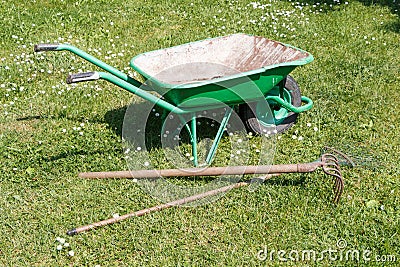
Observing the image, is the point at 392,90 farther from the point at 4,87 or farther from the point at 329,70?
the point at 4,87

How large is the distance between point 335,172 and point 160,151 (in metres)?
1.46

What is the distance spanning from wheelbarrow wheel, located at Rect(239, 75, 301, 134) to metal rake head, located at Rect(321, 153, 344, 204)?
749 mm

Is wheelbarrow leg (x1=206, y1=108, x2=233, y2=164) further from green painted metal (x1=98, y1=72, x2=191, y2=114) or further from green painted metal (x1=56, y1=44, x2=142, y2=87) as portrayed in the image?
green painted metal (x1=56, y1=44, x2=142, y2=87)

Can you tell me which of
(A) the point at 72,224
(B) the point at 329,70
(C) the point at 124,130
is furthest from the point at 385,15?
(A) the point at 72,224

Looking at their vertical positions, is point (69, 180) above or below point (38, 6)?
below

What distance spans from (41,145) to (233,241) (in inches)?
75.5

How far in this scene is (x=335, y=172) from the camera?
402 centimetres

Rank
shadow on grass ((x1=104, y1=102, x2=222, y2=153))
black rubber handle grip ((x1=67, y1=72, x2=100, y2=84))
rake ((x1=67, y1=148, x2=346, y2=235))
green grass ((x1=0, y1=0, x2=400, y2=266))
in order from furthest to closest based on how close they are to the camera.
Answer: shadow on grass ((x1=104, y1=102, x2=222, y2=153)) < rake ((x1=67, y1=148, x2=346, y2=235)) < green grass ((x1=0, y1=0, x2=400, y2=266)) < black rubber handle grip ((x1=67, y1=72, x2=100, y2=84))

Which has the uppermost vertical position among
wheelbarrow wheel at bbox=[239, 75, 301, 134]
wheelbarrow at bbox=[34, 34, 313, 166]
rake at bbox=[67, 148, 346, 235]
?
wheelbarrow at bbox=[34, 34, 313, 166]

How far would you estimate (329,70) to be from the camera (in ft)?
18.7

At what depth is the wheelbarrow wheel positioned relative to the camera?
4648 millimetres

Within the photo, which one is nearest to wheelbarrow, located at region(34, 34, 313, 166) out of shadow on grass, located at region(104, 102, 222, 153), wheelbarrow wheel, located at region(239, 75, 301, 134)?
wheelbarrow wheel, located at region(239, 75, 301, 134)

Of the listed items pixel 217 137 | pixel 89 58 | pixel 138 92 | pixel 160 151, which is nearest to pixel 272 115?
pixel 217 137

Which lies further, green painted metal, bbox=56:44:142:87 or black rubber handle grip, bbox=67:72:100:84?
green painted metal, bbox=56:44:142:87
